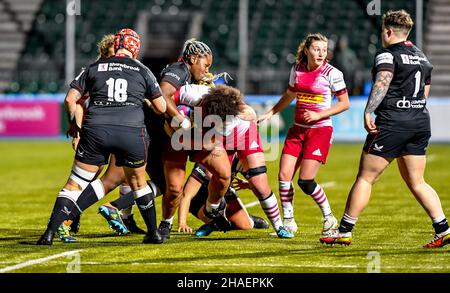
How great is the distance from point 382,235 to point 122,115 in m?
3.10

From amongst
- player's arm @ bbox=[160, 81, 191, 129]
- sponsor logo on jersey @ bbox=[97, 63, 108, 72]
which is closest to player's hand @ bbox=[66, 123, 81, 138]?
sponsor logo on jersey @ bbox=[97, 63, 108, 72]

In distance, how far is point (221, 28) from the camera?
3472cm

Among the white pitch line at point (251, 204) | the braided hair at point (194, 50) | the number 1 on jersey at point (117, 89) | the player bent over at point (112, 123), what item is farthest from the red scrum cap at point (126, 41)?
the white pitch line at point (251, 204)

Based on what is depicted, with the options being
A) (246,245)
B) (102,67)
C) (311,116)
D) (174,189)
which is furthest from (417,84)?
(102,67)

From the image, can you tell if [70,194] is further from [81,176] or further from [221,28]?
[221,28]

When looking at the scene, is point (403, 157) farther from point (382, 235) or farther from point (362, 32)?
point (362, 32)

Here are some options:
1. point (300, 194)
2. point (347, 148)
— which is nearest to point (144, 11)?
point (347, 148)

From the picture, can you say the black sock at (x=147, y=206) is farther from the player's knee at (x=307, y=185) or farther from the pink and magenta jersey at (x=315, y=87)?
the pink and magenta jersey at (x=315, y=87)

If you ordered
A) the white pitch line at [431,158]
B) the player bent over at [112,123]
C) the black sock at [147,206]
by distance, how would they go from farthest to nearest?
the white pitch line at [431,158] → the black sock at [147,206] → the player bent over at [112,123]

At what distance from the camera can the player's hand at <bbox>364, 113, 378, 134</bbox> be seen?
9102 mm

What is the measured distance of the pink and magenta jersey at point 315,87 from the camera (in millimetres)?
10531

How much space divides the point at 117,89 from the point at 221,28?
1002 inches

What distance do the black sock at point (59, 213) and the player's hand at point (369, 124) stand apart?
291 cm

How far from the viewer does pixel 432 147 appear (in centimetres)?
2684
